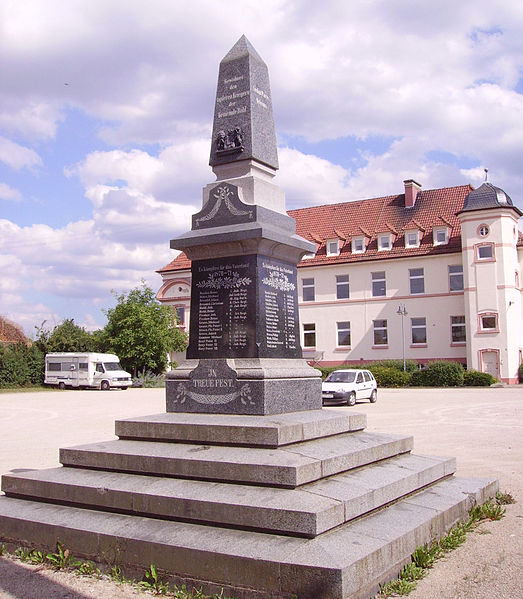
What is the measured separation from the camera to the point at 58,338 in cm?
5012

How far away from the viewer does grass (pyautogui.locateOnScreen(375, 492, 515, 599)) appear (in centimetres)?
525

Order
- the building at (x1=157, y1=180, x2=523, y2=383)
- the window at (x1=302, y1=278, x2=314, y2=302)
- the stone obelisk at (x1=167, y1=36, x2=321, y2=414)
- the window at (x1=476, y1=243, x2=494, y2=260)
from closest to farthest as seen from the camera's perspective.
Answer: the stone obelisk at (x1=167, y1=36, x2=321, y2=414)
the building at (x1=157, y1=180, x2=523, y2=383)
the window at (x1=476, y1=243, x2=494, y2=260)
the window at (x1=302, y1=278, x2=314, y2=302)

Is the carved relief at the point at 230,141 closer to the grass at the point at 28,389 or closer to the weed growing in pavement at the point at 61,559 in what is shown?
the weed growing in pavement at the point at 61,559

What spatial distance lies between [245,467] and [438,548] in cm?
193

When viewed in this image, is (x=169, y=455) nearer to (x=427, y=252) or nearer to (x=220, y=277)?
(x=220, y=277)

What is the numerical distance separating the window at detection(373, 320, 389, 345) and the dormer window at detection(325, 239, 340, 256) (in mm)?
6344

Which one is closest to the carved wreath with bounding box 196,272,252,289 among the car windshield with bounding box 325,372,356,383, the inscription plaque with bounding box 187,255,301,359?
the inscription plaque with bounding box 187,255,301,359

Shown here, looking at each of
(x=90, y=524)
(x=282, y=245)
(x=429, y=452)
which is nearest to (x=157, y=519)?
(x=90, y=524)

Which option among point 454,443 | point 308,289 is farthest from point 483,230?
point 454,443

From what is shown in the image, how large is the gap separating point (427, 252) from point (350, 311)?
23.9 feet

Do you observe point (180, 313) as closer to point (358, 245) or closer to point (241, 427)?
point (358, 245)

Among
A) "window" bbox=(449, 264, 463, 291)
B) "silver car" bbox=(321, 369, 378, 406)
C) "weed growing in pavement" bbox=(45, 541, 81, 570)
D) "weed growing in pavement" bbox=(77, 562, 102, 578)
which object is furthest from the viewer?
"window" bbox=(449, 264, 463, 291)

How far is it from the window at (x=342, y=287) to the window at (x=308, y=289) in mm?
2259

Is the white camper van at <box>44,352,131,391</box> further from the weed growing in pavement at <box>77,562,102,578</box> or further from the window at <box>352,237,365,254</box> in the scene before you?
the weed growing in pavement at <box>77,562,102,578</box>
